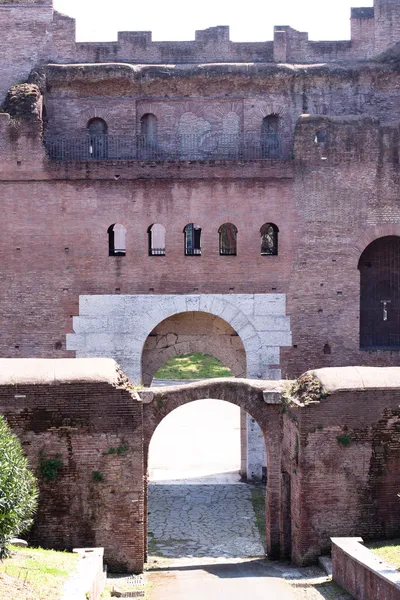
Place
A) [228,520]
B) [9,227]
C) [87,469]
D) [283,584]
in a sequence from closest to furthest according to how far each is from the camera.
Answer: [283,584] < [87,469] < [228,520] < [9,227]

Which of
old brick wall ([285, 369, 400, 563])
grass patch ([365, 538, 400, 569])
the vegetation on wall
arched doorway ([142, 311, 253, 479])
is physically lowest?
grass patch ([365, 538, 400, 569])

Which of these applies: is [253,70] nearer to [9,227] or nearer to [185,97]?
[185,97]

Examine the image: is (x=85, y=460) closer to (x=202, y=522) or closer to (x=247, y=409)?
(x=247, y=409)

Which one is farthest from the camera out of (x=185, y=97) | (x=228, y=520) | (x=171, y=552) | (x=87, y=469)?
(x=185, y=97)

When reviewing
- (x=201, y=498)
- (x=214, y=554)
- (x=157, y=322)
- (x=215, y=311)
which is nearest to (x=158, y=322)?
(x=157, y=322)

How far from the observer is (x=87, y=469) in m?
13.3

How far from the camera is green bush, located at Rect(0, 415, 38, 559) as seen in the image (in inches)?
399

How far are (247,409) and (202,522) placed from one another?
136 inches

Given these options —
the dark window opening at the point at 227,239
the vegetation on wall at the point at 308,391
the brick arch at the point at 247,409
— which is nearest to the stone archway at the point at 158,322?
the brick arch at the point at 247,409

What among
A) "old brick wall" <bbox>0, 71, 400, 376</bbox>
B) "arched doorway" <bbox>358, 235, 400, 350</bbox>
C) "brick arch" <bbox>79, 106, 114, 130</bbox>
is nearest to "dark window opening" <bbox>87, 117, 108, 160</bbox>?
"brick arch" <bbox>79, 106, 114, 130</bbox>

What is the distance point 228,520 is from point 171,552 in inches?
88.9

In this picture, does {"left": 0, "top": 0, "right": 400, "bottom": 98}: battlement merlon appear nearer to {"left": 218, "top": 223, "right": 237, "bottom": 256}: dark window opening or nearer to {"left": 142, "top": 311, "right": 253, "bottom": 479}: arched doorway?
{"left": 218, "top": 223, "right": 237, "bottom": 256}: dark window opening

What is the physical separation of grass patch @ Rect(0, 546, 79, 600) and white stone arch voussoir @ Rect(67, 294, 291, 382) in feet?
22.1

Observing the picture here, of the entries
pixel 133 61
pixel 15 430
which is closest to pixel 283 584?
pixel 15 430
